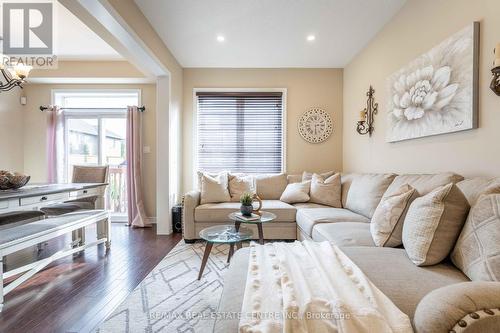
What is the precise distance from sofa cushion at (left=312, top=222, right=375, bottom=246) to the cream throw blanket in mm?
616

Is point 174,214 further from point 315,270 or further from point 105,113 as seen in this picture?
point 315,270

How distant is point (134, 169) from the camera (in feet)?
13.2

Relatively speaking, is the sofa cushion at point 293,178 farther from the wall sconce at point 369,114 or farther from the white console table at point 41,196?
the white console table at point 41,196

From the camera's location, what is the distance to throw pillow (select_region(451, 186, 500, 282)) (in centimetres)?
104

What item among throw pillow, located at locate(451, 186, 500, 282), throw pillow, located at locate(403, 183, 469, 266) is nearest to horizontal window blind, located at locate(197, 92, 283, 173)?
throw pillow, located at locate(403, 183, 469, 266)

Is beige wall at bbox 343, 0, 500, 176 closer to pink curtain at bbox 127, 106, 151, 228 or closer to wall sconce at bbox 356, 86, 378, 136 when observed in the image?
wall sconce at bbox 356, 86, 378, 136

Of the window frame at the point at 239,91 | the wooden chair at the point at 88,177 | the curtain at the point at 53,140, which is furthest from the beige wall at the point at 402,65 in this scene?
the curtain at the point at 53,140

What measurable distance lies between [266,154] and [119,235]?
8.61ft

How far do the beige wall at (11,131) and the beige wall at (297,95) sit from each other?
9.39ft

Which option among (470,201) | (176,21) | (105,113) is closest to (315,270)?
(470,201)

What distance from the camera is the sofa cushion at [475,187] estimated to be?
139cm

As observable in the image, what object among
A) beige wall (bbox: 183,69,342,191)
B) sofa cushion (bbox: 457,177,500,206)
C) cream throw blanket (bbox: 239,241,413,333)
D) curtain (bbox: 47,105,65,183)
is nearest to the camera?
cream throw blanket (bbox: 239,241,413,333)

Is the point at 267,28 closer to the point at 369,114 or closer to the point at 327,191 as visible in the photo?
the point at 369,114

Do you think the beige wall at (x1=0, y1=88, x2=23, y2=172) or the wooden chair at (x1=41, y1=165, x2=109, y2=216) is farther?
the beige wall at (x1=0, y1=88, x2=23, y2=172)
